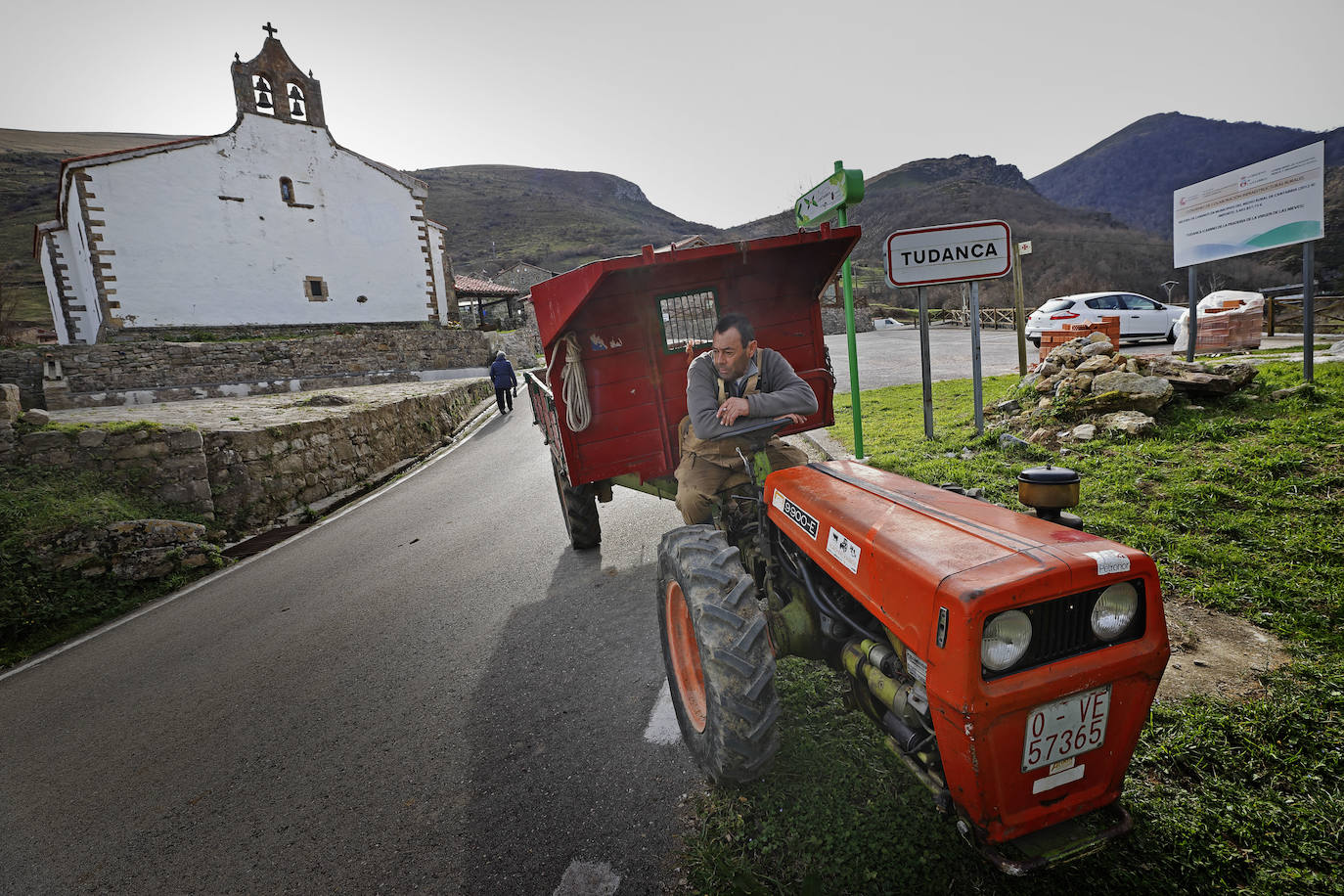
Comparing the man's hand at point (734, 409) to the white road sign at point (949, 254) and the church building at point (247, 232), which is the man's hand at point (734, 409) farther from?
the church building at point (247, 232)

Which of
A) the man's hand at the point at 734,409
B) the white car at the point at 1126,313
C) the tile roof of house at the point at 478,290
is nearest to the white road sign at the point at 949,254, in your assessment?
the man's hand at the point at 734,409

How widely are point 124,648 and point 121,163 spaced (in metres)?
25.5

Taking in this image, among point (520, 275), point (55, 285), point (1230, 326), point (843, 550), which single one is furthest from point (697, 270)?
point (520, 275)

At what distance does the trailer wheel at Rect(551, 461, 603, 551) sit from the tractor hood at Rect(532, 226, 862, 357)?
130 cm

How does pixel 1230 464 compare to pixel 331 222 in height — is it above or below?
below

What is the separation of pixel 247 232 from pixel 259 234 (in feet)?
1.26

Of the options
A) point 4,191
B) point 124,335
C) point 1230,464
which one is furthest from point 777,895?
point 4,191

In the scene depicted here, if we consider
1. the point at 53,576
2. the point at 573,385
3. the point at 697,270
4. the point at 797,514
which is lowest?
the point at 53,576

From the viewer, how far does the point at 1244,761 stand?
2.12 metres

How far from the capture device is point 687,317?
4426 millimetres

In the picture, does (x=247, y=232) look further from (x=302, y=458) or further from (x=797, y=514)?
(x=797, y=514)

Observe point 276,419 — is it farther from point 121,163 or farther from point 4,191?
point 4,191

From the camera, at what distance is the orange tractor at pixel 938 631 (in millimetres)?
1401

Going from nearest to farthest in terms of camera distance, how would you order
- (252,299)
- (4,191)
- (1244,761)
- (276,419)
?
(1244,761), (276,419), (252,299), (4,191)
